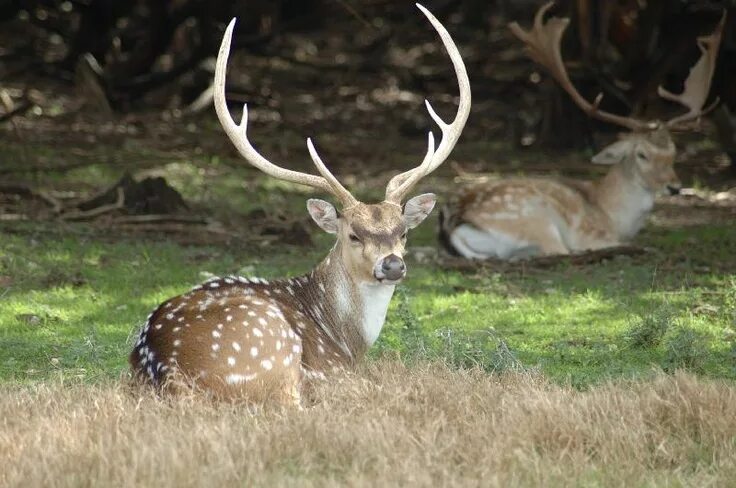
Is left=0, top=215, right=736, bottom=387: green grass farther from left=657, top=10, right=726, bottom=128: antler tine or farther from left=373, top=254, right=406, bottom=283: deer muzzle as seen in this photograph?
left=657, top=10, right=726, bottom=128: antler tine

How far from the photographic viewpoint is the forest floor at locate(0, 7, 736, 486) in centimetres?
519

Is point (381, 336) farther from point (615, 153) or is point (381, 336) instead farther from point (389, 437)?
point (615, 153)

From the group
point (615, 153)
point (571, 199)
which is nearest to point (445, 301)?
point (571, 199)

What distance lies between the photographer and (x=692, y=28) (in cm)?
1452

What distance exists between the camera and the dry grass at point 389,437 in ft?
16.4

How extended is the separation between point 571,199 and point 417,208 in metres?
4.28

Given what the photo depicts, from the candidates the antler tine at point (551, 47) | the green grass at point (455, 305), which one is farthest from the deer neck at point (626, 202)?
the antler tine at point (551, 47)

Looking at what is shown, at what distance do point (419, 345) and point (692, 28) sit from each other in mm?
8584

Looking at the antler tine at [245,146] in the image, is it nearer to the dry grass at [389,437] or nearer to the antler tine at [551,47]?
the dry grass at [389,437]

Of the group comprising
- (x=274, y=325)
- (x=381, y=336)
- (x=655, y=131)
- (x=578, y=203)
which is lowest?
(x=578, y=203)

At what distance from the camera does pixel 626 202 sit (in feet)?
37.0

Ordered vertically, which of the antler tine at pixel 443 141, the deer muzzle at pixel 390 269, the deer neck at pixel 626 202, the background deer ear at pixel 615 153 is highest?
the antler tine at pixel 443 141

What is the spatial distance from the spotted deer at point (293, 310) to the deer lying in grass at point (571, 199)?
3.31 m

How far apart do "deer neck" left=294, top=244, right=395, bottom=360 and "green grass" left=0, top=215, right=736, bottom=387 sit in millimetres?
218
